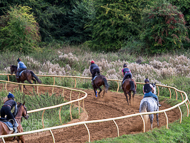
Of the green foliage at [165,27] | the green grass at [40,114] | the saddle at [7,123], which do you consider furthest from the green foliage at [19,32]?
the saddle at [7,123]

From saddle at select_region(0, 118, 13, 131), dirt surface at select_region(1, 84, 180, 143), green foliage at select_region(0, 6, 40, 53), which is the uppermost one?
green foliage at select_region(0, 6, 40, 53)

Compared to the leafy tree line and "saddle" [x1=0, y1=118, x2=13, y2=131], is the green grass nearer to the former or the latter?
"saddle" [x1=0, y1=118, x2=13, y2=131]

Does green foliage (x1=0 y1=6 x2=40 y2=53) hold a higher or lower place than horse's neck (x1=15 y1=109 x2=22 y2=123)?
higher

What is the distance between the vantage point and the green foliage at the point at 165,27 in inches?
1021

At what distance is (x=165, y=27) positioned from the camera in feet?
86.7

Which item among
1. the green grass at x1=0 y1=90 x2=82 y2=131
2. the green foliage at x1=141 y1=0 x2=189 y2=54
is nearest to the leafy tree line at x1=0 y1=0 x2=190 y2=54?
the green foliage at x1=141 y1=0 x2=189 y2=54

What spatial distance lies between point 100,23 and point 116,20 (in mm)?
2699

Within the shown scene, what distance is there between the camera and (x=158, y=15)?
2648 cm

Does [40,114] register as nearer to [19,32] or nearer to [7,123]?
[7,123]

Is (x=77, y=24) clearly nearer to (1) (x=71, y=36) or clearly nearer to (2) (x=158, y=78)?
(1) (x=71, y=36)

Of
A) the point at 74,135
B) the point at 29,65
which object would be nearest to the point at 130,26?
the point at 29,65

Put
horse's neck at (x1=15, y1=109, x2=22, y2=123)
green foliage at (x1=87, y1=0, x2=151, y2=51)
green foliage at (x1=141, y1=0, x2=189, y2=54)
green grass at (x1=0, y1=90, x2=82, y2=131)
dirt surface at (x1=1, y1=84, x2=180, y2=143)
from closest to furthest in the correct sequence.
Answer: horse's neck at (x1=15, y1=109, x2=22, y2=123)
dirt surface at (x1=1, y1=84, x2=180, y2=143)
green grass at (x1=0, y1=90, x2=82, y2=131)
green foliage at (x1=141, y1=0, x2=189, y2=54)
green foliage at (x1=87, y1=0, x2=151, y2=51)

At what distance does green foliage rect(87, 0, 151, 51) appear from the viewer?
32438 millimetres

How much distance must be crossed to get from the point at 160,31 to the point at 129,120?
60.0ft
